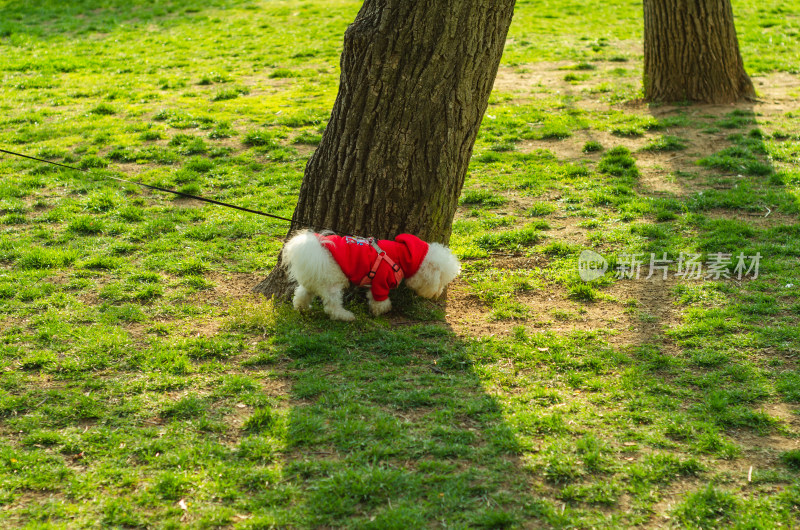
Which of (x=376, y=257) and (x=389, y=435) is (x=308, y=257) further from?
(x=389, y=435)

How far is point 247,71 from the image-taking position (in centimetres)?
1280

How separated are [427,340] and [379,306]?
46 cm

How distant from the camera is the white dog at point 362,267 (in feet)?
16.0

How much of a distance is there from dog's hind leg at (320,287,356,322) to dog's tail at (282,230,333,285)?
0.18 metres

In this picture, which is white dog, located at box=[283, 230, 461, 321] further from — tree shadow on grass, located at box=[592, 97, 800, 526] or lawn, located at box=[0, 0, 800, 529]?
tree shadow on grass, located at box=[592, 97, 800, 526]

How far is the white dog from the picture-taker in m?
4.88

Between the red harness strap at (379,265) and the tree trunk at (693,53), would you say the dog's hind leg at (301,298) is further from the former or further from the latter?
the tree trunk at (693,53)

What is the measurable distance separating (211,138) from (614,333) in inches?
247

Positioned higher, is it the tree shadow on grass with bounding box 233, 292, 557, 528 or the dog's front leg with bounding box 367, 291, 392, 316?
the dog's front leg with bounding box 367, 291, 392, 316

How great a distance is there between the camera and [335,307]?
510cm

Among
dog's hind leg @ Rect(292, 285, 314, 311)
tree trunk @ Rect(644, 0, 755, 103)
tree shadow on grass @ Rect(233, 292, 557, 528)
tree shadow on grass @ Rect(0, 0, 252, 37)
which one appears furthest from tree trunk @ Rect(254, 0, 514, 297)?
tree shadow on grass @ Rect(0, 0, 252, 37)

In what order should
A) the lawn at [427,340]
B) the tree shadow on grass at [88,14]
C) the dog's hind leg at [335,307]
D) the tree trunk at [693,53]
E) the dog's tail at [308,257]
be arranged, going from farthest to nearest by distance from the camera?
1. the tree shadow on grass at [88,14]
2. the tree trunk at [693,53]
3. the dog's hind leg at [335,307]
4. the dog's tail at [308,257]
5. the lawn at [427,340]

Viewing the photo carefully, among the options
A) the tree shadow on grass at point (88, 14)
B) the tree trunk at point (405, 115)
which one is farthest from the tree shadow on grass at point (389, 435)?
the tree shadow on grass at point (88, 14)

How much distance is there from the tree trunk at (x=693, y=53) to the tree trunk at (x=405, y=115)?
5491 millimetres
